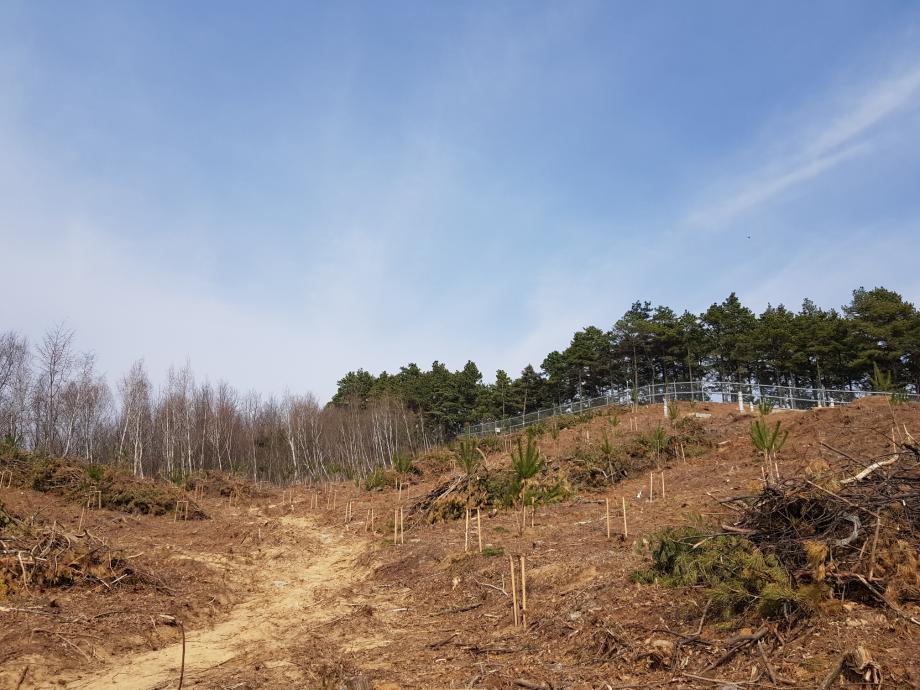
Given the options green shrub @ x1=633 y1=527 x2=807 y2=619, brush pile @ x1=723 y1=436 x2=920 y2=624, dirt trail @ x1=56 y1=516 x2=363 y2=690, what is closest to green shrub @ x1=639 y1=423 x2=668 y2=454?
dirt trail @ x1=56 y1=516 x2=363 y2=690

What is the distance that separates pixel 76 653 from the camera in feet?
21.2

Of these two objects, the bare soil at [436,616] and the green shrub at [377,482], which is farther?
the green shrub at [377,482]

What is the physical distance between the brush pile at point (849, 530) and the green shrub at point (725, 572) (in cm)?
18

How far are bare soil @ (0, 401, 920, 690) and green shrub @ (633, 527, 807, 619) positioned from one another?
0.17 metres

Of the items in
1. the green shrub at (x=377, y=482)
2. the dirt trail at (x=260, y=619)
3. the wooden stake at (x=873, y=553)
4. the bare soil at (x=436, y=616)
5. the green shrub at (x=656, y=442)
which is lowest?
the dirt trail at (x=260, y=619)

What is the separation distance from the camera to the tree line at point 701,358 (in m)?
34.6

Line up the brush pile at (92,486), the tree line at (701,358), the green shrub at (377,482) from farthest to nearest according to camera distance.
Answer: the tree line at (701,358), the green shrub at (377,482), the brush pile at (92,486)

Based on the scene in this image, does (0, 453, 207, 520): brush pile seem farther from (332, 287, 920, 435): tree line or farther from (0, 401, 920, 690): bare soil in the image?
(332, 287, 920, 435): tree line

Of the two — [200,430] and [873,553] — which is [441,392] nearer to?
[200,430]

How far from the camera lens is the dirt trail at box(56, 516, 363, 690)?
6148 mm

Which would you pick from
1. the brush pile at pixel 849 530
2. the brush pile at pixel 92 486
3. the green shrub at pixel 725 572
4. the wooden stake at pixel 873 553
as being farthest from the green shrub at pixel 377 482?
the wooden stake at pixel 873 553

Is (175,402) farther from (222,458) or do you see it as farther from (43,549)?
(43,549)

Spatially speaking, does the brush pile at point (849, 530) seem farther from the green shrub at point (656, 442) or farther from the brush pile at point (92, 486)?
the brush pile at point (92, 486)

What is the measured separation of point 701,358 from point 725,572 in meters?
43.4
